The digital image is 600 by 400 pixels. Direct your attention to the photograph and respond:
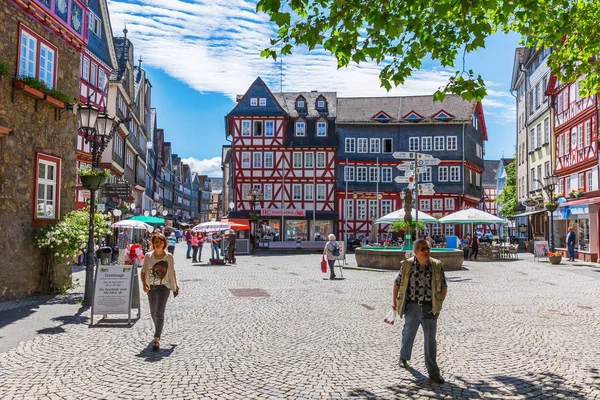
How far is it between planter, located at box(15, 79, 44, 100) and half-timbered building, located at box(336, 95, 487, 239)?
38.3 meters

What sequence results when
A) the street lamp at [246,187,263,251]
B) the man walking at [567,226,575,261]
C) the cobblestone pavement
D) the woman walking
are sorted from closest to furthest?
the cobblestone pavement
the woman walking
the man walking at [567,226,575,261]
the street lamp at [246,187,263,251]

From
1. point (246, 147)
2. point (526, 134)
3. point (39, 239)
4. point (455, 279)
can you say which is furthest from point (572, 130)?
point (39, 239)

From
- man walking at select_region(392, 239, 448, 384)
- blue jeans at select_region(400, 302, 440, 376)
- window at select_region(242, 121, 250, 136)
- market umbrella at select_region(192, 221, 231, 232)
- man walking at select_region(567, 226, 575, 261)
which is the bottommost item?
blue jeans at select_region(400, 302, 440, 376)

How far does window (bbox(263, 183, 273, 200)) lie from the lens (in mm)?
49594

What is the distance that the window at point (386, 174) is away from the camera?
167ft

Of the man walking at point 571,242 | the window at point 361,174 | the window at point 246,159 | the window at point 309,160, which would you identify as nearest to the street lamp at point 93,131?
the man walking at point 571,242

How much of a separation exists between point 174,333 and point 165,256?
4.99 feet

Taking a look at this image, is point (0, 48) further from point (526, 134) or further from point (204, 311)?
point (526, 134)

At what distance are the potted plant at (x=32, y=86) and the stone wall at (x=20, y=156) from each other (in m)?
0.15

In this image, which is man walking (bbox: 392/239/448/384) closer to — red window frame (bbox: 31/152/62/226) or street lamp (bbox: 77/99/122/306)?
street lamp (bbox: 77/99/122/306)

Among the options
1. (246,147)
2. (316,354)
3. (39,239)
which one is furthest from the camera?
(246,147)

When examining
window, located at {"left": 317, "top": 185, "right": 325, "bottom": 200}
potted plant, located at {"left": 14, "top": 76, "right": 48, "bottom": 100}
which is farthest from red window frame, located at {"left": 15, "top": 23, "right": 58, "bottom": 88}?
window, located at {"left": 317, "top": 185, "right": 325, "bottom": 200}

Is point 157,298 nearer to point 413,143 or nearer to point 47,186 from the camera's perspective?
point 47,186

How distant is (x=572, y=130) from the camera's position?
107ft
